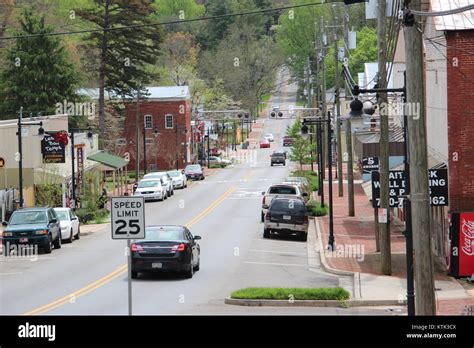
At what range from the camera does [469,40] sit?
26.3 metres

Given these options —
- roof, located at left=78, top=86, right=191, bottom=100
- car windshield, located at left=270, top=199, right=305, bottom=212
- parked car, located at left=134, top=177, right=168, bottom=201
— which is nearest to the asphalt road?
car windshield, located at left=270, top=199, right=305, bottom=212

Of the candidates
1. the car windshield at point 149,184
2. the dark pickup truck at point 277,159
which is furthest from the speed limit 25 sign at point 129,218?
the dark pickup truck at point 277,159

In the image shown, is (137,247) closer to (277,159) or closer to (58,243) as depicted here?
(58,243)

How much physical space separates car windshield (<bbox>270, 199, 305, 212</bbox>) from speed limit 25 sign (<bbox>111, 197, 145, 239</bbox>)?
20.6 m

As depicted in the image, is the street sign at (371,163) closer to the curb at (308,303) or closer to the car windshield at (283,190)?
the car windshield at (283,190)

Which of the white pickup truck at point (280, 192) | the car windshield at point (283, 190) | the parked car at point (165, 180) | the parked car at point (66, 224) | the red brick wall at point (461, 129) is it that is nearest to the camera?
the red brick wall at point (461, 129)

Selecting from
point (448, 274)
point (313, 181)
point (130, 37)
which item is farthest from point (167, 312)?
point (130, 37)

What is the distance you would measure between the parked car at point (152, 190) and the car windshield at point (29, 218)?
22034mm

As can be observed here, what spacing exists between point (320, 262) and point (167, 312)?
11.8 metres

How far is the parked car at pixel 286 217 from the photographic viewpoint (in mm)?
38344

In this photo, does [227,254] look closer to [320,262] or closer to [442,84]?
[320,262]

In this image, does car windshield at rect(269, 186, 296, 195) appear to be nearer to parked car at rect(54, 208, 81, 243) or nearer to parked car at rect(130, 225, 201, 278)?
parked car at rect(54, 208, 81, 243)

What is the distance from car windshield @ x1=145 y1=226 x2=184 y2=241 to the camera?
1037 inches

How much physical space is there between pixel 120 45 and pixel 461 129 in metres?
51.2
